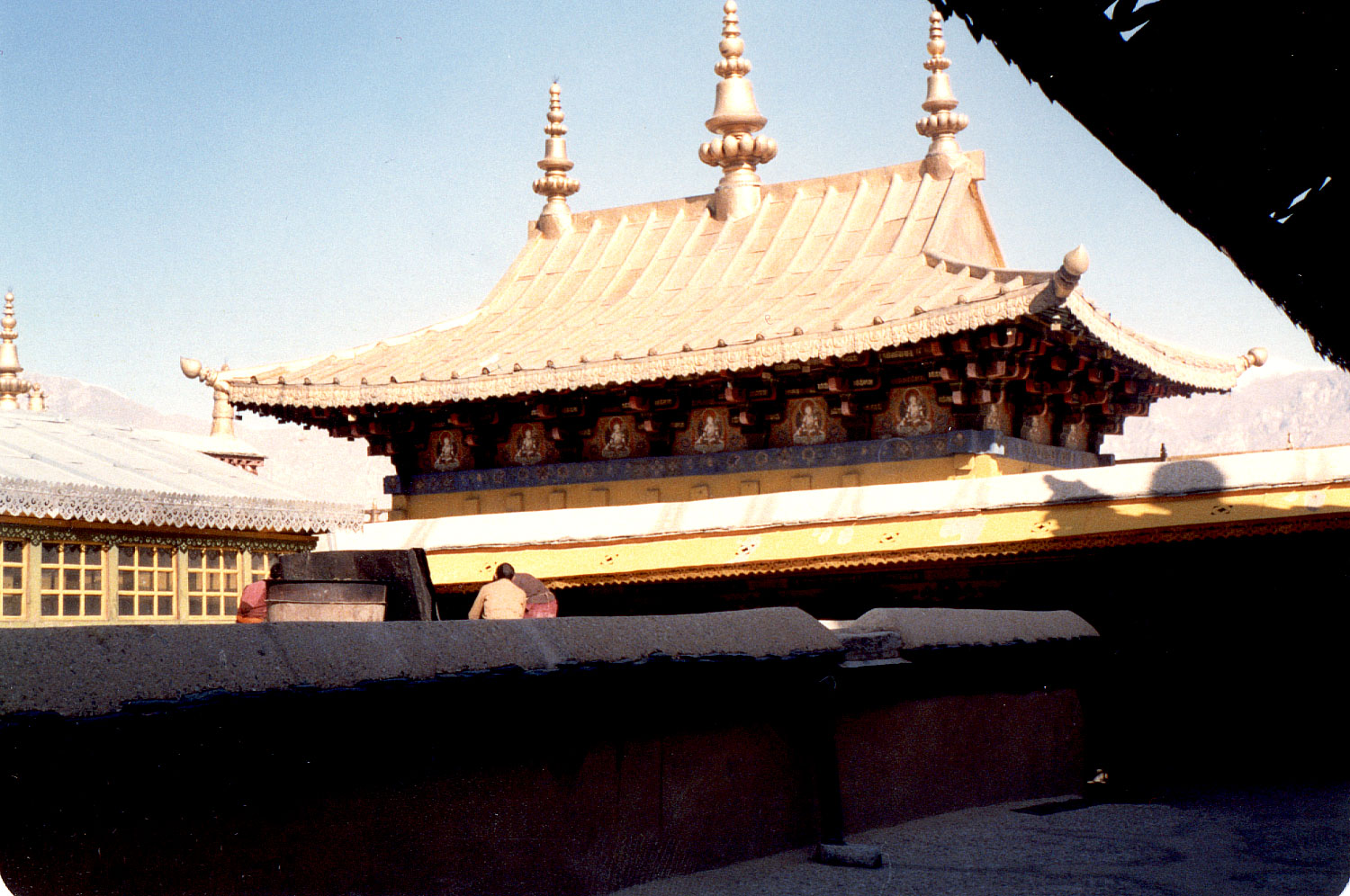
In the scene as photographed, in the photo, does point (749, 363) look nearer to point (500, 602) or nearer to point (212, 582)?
point (500, 602)

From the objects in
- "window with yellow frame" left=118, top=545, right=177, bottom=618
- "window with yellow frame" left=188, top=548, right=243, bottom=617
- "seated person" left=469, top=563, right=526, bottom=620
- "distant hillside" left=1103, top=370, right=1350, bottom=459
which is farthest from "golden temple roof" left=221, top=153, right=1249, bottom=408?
"distant hillside" left=1103, top=370, right=1350, bottom=459

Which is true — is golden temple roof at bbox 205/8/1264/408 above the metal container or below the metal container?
above

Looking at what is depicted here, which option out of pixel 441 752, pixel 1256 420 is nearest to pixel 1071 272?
pixel 441 752

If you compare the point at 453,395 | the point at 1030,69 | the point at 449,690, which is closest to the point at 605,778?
the point at 449,690

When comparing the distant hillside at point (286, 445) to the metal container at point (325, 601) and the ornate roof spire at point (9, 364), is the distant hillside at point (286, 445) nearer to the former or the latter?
the ornate roof spire at point (9, 364)

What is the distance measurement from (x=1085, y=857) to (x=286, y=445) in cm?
13979

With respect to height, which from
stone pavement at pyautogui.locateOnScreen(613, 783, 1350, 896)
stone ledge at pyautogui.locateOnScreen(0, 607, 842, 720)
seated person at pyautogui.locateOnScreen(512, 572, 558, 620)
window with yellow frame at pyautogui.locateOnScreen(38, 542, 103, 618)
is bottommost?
stone pavement at pyautogui.locateOnScreen(613, 783, 1350, 896)

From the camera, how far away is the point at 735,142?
14.7m

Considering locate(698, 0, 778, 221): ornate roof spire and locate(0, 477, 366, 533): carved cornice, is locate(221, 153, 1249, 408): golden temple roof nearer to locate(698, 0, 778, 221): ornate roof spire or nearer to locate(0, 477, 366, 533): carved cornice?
locate(698, 0, 778, 221): ornate roof spire

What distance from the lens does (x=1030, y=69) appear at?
9.16 feet

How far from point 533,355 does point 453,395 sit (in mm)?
842

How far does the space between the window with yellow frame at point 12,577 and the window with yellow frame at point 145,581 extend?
1.14m

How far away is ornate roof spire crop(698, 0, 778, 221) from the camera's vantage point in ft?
47.9

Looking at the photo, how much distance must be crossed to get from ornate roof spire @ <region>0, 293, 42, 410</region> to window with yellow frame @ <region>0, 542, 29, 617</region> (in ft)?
78.1
